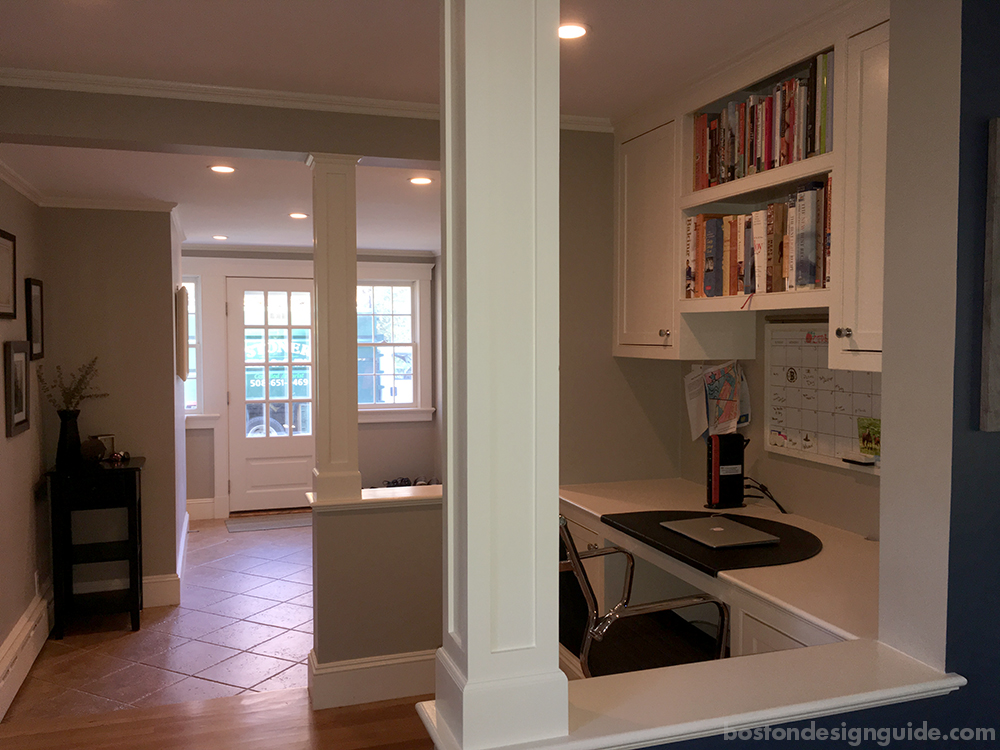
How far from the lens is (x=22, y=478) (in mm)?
3904

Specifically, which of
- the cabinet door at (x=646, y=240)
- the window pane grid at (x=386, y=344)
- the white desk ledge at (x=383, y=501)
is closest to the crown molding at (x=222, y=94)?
the cabinet door at (x=646, y=240)

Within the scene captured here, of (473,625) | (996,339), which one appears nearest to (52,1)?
(473,625)

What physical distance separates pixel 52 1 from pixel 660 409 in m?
2.63

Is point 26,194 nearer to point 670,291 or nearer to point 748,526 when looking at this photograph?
point 670,291

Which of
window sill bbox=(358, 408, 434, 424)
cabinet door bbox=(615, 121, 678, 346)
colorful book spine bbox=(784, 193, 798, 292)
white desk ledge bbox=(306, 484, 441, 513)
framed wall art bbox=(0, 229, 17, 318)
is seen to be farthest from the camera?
window sill bbox=(358, 408, 434, 424)

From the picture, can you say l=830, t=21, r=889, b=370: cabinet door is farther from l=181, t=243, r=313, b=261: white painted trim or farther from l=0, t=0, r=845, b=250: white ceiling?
l=181, t=243, r=313, b=261: white painted trim

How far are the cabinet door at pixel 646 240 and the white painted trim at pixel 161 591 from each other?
312 centimetres

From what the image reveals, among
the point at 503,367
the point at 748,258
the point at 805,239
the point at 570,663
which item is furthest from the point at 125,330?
the point at 503,367

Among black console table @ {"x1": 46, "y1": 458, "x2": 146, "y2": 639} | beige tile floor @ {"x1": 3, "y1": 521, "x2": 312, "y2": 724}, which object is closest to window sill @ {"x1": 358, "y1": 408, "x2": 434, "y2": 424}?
beige tile floor @ {"x1": 3, "y1": 521, "x2": 312, "y2": 724}

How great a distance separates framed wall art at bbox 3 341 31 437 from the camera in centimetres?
363

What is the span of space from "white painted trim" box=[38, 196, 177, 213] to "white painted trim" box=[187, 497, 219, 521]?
3.18 m

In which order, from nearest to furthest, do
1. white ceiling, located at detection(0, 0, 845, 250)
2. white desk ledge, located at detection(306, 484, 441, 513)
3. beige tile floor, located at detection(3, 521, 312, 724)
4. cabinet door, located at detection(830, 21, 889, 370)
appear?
1. cabinet door, located at detection(830, 21, 889, 370)
2. white ceiling, located at detection(0, 0, 845, 250)
3. white desk ledge, located at detection(306, 484, 441, 513)
4. beige tile floor, located at detection(3, 521, 312, 724)

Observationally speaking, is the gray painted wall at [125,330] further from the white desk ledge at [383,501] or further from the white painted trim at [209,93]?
the white painted trim at [209,93]

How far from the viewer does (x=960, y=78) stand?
143cm
